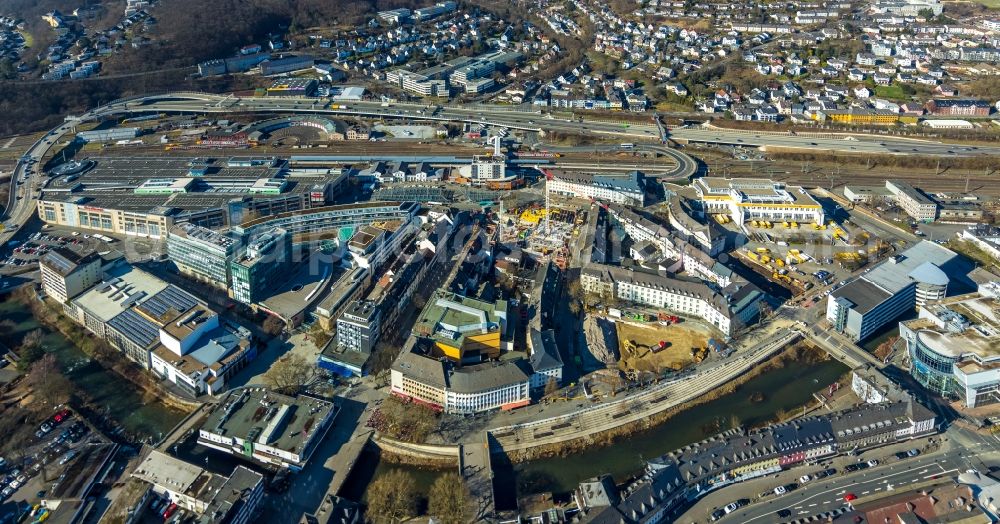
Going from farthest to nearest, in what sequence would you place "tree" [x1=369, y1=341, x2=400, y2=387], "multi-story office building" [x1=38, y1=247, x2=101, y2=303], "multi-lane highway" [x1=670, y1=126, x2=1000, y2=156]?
1. "multi-lane highway" [x1=670, y1=126, x2=1000, y2=156]
2. "multi-story office building" [x1=38, y1=247, x2=101, y2=303]
3. "tree" [x1=369, y1=341, x2=400, y2=387]

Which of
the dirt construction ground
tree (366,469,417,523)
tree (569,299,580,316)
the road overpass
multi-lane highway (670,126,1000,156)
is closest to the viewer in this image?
tree (366,469,417,523)

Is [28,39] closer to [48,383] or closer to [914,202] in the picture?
[48,383]

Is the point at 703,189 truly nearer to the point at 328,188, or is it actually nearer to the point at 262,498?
the point at 328,188

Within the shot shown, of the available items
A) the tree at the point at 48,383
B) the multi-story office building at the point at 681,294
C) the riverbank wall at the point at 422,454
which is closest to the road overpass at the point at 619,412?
the riverbank wall at the point at 422,454

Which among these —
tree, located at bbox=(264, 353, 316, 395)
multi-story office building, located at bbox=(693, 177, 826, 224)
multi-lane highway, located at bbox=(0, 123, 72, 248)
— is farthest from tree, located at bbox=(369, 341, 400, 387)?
multi-lane highway, located at bbox=(0, 123, 72, 248)

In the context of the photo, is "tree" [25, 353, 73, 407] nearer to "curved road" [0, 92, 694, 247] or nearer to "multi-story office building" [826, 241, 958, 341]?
"curved road" [0, 92, 694, 247]

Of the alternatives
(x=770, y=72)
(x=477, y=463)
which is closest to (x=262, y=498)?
(x=477, y=463)

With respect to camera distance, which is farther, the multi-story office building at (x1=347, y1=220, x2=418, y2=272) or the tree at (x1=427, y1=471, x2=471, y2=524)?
the multi-story office building at (x1=347, y1=220, x2=418, y2=272)
